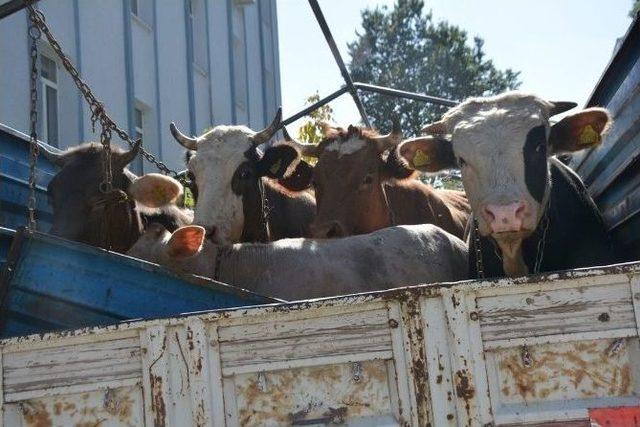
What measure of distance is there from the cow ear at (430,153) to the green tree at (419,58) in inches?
1465

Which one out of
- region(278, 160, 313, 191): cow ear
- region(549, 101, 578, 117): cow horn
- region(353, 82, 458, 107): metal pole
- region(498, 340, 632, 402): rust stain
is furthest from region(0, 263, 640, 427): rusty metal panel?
region(353, 82, 458, 107): metal pole

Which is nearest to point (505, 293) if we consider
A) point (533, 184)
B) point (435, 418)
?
point (435, 418)

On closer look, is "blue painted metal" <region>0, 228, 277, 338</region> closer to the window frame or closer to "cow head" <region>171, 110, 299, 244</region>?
"cow head" <region>171, 110, 299, 244</region>

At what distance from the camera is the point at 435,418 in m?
3.72

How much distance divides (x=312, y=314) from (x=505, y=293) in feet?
2.36

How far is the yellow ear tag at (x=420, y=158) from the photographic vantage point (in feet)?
21.1

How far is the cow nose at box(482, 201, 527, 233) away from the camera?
5.32 m

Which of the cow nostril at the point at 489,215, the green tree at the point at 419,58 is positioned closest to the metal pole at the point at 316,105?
the cow nostril at the point at 489,215

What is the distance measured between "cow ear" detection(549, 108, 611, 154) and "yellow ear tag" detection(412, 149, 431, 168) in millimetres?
764

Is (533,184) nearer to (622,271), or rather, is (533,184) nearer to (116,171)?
(622,271)

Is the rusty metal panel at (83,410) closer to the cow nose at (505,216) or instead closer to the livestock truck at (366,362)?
the livestock truck at (366,362)

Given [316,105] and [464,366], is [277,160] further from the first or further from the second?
[464,366]

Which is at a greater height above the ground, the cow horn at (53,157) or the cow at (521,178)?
the cow horn at (53,157)

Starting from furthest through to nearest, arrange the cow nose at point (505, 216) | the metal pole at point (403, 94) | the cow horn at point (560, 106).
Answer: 1. the metal pole at point (403, 94)
2. the cow horn at point (560, 106)
3. the cow nose at point (505, 216)
